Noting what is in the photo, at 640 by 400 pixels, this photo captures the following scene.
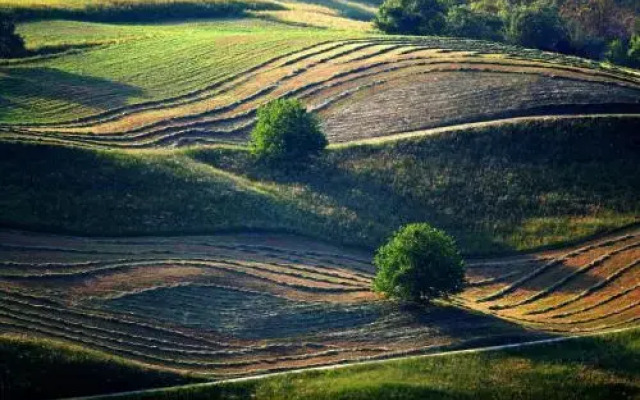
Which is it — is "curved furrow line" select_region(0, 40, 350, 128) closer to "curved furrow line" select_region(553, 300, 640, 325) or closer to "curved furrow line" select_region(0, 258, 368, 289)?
"curved furrow line" select_region(0, 258, 368, 289)

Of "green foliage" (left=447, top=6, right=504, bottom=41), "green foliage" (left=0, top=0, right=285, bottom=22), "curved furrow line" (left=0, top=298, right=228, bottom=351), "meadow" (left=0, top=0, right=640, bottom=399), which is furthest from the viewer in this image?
"green foliage" (left=447, top=6, right=504, bottom=41)

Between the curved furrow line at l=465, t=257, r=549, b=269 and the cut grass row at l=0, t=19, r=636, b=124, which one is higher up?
the cut grass row at l=0, t=19, r=636, b=124

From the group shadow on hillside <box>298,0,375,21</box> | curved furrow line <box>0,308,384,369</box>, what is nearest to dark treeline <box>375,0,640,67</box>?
shadow on hillside <box>298,0,375,21</box>

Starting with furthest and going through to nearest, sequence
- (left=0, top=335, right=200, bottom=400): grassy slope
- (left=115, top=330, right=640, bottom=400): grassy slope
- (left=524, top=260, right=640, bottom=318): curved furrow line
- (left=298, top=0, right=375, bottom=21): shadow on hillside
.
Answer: (left=298, top=0, right=375, bottom=21): shadow on hillside → (left=524, top=260, right=640, bottom=318): curved furrow line → (left=115, top=330, right=640, bottom=400): grassy slope → (left=0, top=335, right=200, bottom=400): grassy slope

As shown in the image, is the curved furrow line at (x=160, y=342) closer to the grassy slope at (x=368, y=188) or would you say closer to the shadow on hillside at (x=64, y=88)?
the grassy slope at (x=368, y=188)

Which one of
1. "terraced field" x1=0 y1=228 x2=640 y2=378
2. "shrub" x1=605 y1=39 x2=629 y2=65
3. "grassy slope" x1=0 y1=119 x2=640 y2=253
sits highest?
"shrub" x1=605 y1=39 x2=629 y2=65

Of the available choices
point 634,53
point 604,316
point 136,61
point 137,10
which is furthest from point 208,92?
point 634,53

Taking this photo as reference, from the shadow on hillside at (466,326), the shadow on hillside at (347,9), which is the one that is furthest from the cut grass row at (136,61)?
the shadow on hillside at (466,326)

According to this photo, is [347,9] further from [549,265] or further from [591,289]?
[591,289]

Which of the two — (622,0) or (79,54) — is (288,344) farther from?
(622,0)
